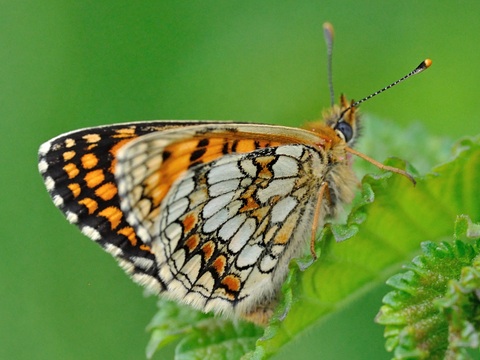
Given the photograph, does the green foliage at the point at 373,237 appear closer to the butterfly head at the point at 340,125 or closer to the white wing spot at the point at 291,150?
the white wing spot at the point at 291,150

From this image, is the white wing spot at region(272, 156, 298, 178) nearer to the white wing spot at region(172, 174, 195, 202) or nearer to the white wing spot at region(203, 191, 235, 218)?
the white wing spot at region(203, 191, 235, 218)

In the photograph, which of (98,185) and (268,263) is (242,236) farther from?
(98,185)

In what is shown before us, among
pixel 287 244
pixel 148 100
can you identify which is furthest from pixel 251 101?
pixel 287 244

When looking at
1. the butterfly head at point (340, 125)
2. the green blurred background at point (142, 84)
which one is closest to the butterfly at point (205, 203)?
the butterfly head at point (340, 125)

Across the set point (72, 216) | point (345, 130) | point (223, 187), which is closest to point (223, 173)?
point (223, 187)

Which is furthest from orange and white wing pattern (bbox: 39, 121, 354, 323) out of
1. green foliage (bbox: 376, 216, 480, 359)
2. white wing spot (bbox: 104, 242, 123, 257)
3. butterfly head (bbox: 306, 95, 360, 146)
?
green foliage (bbox: 376, 216, 480, 359)

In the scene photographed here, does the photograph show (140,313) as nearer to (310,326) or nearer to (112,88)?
(112,88)

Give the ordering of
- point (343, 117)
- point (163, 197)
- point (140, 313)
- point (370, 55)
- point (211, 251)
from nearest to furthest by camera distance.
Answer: point (163, 197) → point (211, 251) → point (343, 117) → point (140, 313) → point (370, 55)
